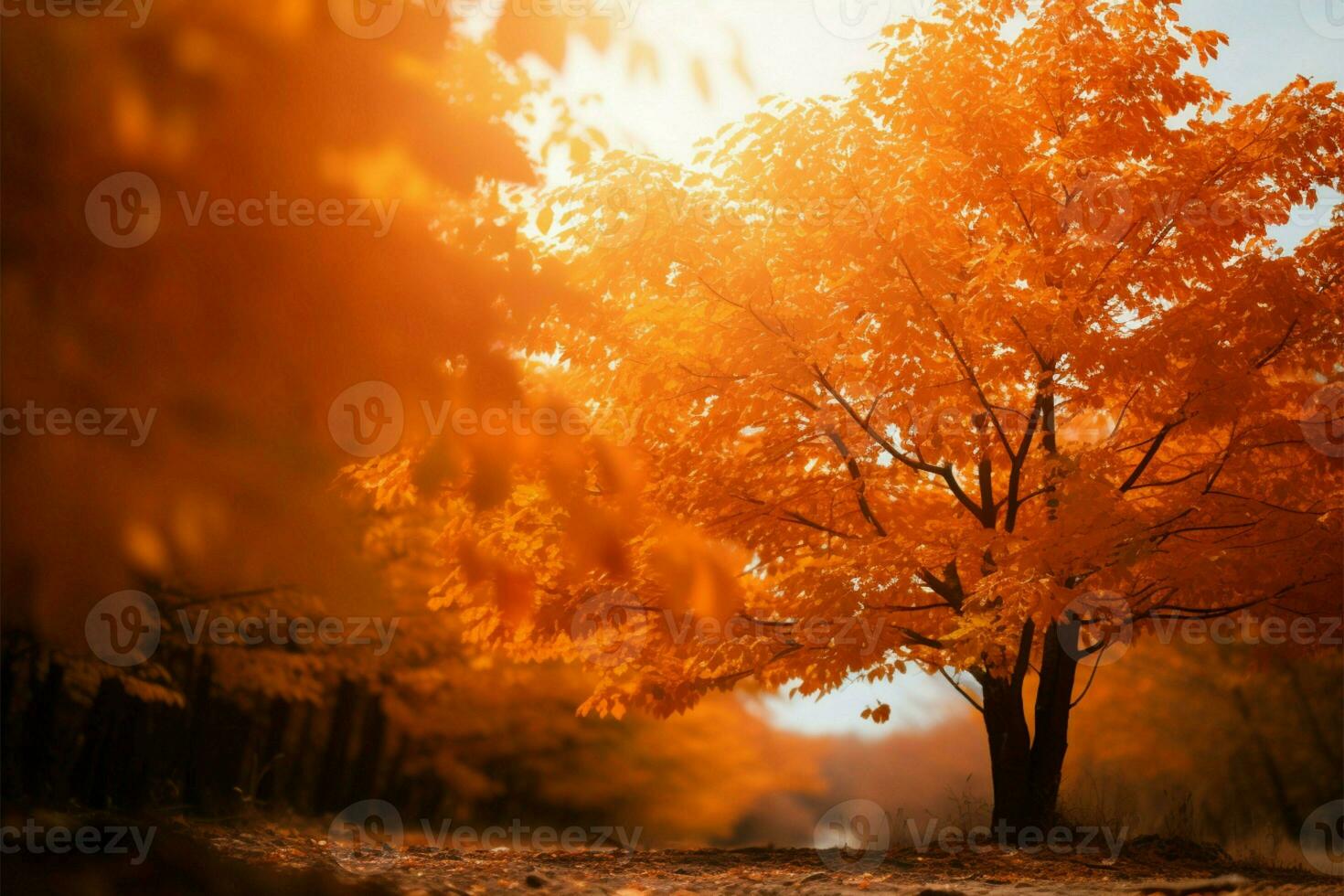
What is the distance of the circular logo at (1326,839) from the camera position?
9578 millimetres

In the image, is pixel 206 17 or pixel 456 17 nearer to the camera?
pixel 206 17

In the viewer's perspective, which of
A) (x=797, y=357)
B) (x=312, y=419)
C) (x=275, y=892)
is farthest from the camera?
(x=797, y=357)

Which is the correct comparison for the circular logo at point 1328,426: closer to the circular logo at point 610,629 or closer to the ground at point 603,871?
the ground at point 603,871

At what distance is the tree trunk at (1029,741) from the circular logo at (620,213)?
5.07 metres

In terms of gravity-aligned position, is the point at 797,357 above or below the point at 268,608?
above

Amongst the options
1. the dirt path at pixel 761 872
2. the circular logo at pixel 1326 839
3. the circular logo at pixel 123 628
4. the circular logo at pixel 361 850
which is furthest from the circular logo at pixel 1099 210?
the circular logo at pixel 123 628


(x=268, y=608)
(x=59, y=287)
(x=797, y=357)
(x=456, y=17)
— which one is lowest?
(x=268, y=608)

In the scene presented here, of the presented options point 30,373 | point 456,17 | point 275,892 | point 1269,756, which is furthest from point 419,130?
point 1269,756

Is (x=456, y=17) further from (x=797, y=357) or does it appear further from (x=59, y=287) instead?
(x=797, y=357)

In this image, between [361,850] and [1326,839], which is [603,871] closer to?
[361,850]

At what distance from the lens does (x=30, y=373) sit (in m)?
4.88

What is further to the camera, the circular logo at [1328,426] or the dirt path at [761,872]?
the circular logo at [1328,426]

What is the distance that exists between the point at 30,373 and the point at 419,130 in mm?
2332

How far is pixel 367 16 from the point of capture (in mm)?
5684
